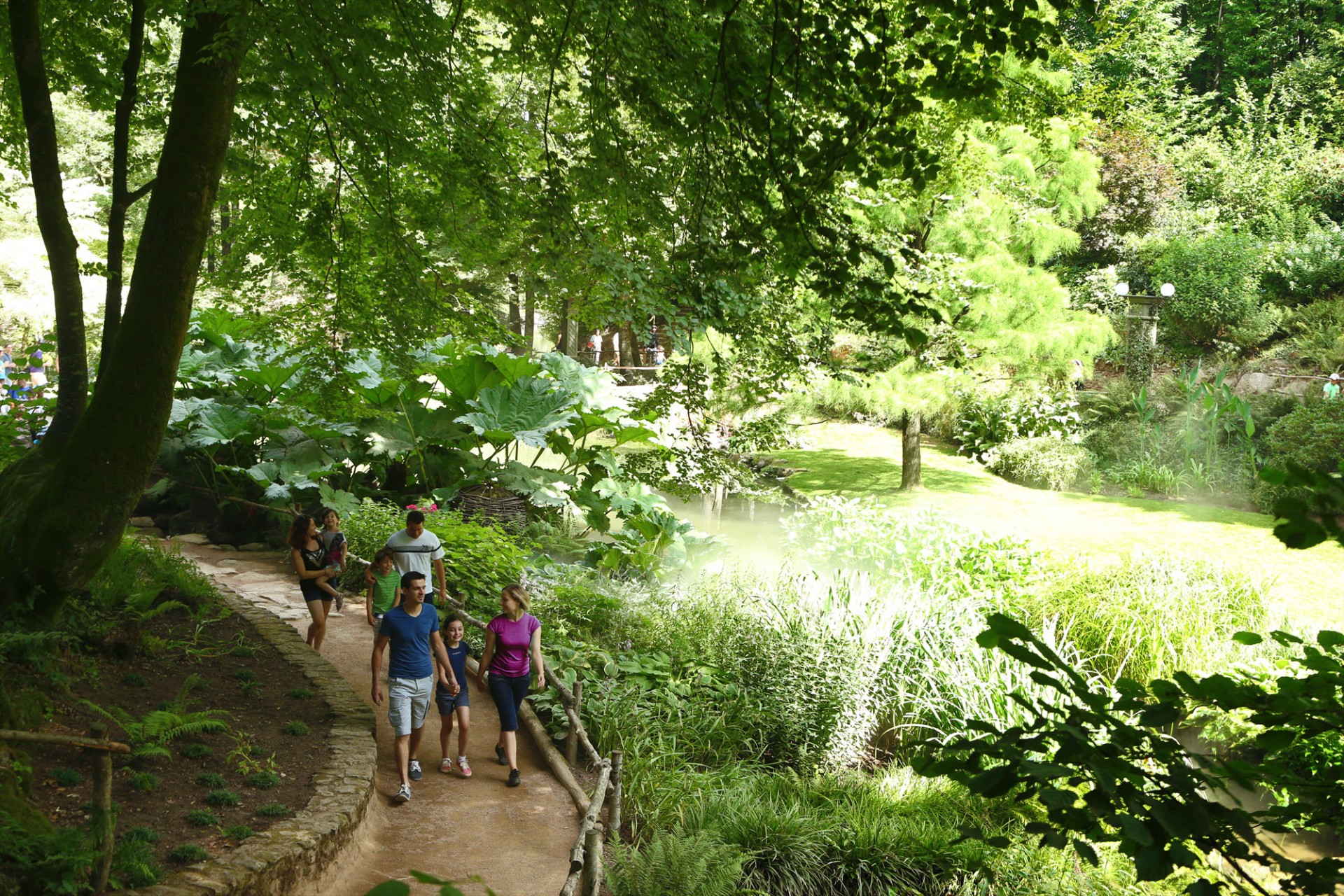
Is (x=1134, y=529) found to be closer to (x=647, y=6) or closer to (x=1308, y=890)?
(x=647, y=6)

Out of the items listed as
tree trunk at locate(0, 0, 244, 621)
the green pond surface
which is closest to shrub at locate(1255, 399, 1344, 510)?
the green pond surface

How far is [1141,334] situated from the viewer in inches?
774

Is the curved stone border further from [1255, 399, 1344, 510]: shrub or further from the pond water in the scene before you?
[1255, 399, 1344, 510]: shrub

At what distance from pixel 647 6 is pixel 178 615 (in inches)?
211

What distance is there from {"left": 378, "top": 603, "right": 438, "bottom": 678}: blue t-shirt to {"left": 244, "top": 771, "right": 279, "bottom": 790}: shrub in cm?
81

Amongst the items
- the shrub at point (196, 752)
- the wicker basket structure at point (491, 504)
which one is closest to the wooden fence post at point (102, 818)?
the shrub at point (196, 752)

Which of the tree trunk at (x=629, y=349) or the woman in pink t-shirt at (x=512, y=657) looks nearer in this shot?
the woman in pink t-shirt at (x=512, y=657)

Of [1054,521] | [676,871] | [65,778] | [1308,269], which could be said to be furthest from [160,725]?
[1308,269]

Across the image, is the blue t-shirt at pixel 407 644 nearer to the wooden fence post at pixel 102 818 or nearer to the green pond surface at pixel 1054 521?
the wooden fence post at pixel 102 818

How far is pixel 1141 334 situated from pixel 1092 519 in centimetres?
751

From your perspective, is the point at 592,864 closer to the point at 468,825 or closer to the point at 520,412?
the point at 468,825

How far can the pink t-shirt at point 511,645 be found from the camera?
5.81 m

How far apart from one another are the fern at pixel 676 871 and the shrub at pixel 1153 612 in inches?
169

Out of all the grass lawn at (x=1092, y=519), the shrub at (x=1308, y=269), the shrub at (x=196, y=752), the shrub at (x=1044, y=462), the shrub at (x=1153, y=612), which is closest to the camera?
the shrub at (x=196, y=752)
